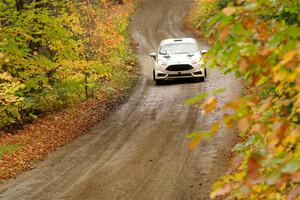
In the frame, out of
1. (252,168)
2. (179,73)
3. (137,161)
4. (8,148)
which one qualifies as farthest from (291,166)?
(179,73)

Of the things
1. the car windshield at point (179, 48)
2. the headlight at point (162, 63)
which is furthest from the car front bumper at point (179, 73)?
the car windshield at point (179, 48)

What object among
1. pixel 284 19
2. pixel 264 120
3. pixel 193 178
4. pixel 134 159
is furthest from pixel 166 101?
pixel 264 120

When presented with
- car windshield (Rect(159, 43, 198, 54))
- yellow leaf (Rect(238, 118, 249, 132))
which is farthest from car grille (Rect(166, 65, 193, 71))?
yellow leaf (Rect(238, 118, 249, 132))

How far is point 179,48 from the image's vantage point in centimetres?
2170

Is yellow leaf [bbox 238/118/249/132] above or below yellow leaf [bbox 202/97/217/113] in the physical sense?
below

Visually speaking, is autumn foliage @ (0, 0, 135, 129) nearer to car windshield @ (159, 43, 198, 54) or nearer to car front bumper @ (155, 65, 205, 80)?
car front bumper @ (155, 65, 205, 80)

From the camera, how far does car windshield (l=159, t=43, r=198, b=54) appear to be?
845 inches

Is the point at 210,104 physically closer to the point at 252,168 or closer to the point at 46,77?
the point at 252,168

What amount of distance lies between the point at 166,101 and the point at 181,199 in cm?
948

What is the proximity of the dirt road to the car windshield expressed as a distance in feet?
9.80

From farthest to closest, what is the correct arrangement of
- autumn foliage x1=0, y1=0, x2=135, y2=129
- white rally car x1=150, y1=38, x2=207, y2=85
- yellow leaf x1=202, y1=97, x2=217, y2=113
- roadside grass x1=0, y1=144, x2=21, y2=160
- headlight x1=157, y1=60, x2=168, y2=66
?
headlight x1=157, y1=60, x2=168, y2=66, white rally car x1=150, y1=38, x2=207, y2=85, autumn foliage x1=0, y1=0, x2=135, y2=129, roadside grass x1=0, y1=144, x2=21, y2=160, yellow leaf x1=202, y1=97, x2=217, y2=113

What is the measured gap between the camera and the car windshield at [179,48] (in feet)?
70.4

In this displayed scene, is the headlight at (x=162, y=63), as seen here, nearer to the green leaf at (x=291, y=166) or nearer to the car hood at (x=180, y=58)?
the car hood at (x=180, y=58)

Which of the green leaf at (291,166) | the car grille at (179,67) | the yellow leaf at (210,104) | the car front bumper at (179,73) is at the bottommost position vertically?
the car front bumper at (179,73)
